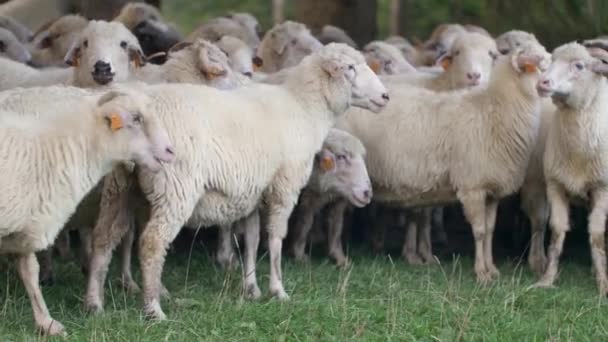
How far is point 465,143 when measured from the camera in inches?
384

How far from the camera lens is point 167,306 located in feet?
26.4

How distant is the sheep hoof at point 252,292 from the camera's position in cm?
838

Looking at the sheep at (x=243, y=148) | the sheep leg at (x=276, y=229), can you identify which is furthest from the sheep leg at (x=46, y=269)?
the sheep leg at (x=276, y=229)

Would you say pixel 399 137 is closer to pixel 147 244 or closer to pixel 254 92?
pixel 254 92

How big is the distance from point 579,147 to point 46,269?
3611 mm

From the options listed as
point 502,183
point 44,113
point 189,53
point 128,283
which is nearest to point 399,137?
point 502,183

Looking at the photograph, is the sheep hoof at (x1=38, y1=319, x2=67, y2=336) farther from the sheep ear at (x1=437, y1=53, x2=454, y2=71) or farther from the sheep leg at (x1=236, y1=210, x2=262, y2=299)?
the sheep ear at (x1=437, y1=53, x2=454, y2=71)

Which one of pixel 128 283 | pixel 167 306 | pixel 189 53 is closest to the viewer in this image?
pixel 167 306

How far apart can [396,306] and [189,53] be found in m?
2.76

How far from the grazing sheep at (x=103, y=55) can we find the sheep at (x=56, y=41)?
6.73 ft

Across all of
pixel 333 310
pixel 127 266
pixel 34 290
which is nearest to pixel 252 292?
pixel 127 266

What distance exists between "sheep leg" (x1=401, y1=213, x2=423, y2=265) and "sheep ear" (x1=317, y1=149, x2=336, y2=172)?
1.39m

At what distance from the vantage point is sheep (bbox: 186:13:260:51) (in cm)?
1158

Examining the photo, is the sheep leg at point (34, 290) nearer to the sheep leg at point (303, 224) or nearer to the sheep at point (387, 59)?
the sheep leg at point (303, 224)
